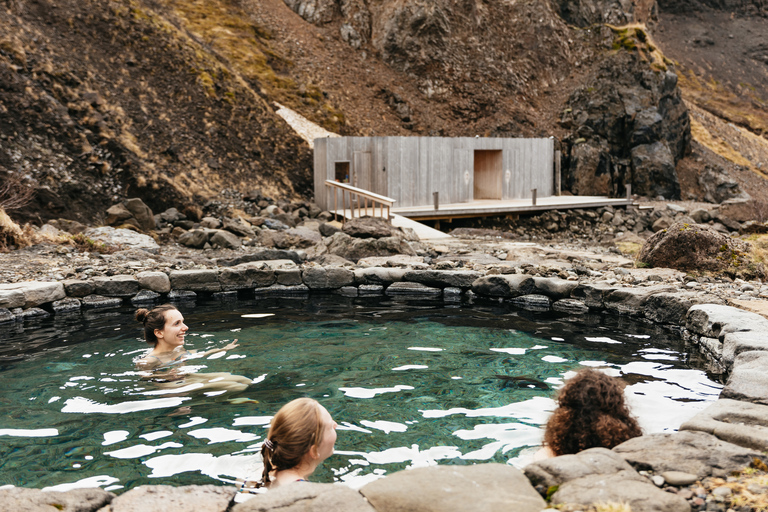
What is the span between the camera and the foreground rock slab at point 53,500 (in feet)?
8.78

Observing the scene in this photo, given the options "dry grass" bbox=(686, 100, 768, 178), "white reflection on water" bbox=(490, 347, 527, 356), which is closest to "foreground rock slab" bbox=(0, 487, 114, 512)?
"white reflection on water" bbox=(490, 347, 527, 356)

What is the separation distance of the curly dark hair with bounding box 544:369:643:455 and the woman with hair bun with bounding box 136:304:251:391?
2.96 meters

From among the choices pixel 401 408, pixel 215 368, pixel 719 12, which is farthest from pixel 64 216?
pixel 719 12

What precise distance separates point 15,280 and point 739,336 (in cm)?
898

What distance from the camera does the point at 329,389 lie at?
535 centimetres

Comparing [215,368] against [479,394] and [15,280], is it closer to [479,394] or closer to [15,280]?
[479,394]

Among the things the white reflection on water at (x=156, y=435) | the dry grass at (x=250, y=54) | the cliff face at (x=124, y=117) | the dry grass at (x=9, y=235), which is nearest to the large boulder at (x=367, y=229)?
the cliff face at (x=124, y=117)

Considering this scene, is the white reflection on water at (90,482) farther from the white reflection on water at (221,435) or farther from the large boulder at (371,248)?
the large boulder at (371,248)

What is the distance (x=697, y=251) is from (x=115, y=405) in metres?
8.32

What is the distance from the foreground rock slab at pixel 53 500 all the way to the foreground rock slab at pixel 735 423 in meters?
3.10

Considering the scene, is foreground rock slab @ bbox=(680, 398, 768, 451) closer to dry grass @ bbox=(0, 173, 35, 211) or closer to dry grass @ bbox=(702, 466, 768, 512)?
dry grass @ bbox=(702, 466, 768, 512)

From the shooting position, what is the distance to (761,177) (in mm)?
32812

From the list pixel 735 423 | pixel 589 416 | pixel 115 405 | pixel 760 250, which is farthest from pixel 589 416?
pixel 760 250

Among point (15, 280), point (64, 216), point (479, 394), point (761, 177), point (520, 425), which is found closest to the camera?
point (520, 425)
